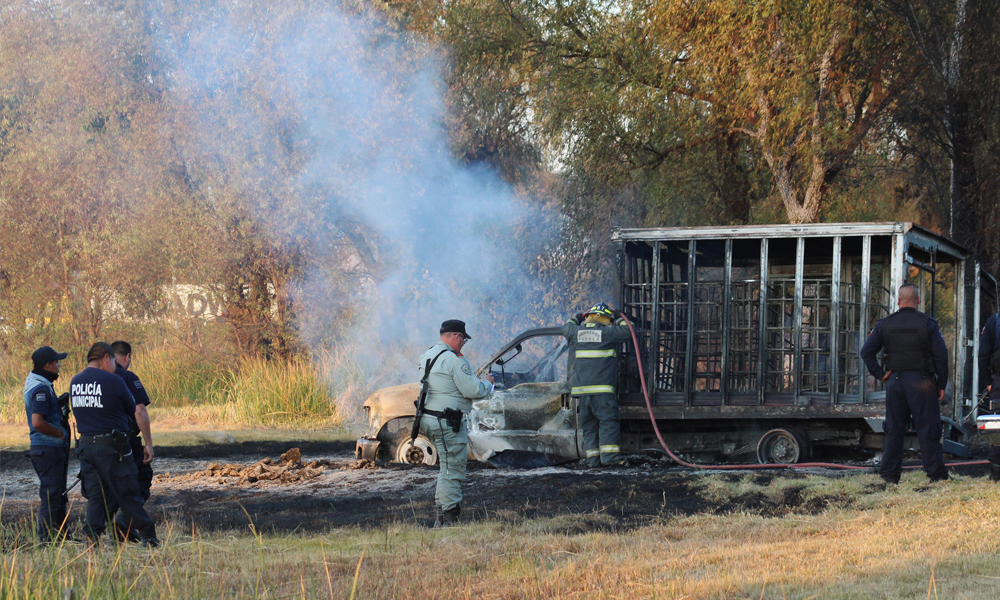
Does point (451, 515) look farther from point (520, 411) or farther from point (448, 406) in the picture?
point (520, 411)

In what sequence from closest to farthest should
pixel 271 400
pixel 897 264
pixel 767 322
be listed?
1. pixel 897 264
2. pixel 767 322
3. pixel 271 400

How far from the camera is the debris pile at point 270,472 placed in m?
9.81

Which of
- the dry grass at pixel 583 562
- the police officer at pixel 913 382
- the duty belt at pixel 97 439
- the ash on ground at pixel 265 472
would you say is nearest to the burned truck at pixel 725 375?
the ash on ground at pixel 265 472

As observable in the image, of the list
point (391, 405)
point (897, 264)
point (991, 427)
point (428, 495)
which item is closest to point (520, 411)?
point (391, 405)

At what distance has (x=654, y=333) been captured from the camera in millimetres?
9789

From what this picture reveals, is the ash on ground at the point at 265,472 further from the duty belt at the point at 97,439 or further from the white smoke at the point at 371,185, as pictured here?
the white smoke at the point at 371,185

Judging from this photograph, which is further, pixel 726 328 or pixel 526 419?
pixel 526 419

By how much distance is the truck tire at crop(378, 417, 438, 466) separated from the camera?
10.3 meters

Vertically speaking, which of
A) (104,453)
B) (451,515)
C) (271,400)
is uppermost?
(104,453)

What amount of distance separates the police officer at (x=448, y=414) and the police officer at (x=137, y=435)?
2.01 m

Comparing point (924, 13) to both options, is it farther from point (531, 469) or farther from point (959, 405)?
point (531, 469)

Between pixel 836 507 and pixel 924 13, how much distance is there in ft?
31.1

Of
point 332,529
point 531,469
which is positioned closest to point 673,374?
point 531,469

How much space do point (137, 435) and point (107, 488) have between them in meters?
0.94
